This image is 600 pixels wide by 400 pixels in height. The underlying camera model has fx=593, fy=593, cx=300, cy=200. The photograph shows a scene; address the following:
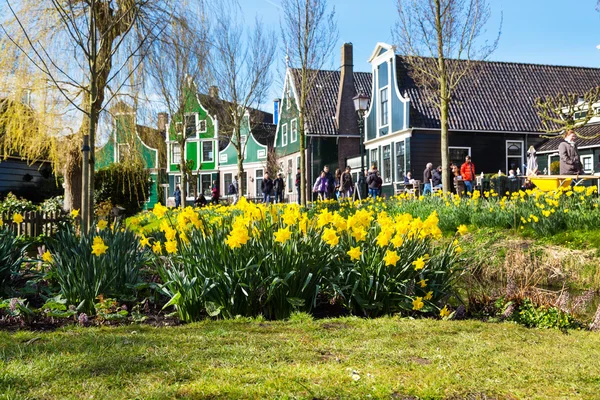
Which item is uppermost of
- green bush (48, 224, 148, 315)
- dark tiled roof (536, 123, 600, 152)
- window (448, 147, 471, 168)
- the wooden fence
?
dark tiled roof (536, 123, 600, 152)

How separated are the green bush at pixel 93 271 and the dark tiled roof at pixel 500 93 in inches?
843

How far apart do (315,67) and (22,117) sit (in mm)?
12924

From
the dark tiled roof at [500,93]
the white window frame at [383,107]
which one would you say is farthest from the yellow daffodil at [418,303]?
the white window frame at [383,107]

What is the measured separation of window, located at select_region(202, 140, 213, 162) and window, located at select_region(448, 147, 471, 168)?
1043 inches

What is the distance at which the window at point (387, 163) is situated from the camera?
2804 cm

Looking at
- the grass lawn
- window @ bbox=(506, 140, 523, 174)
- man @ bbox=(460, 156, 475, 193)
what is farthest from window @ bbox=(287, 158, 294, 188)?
the grass lawn

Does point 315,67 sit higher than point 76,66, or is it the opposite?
point 315,67

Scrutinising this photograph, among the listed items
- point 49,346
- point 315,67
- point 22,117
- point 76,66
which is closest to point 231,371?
point 49,346

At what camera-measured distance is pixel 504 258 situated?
9805 millimetres

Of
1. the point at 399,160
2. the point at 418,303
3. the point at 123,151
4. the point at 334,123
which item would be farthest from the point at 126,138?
the point at 334,123

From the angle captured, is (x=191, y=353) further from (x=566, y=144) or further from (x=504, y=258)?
(x=566, y=144)

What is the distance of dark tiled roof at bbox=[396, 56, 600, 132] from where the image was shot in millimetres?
26547

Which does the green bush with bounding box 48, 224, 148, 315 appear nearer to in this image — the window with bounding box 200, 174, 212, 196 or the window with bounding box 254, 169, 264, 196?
the window with bounding box 254, 169, 264, 196

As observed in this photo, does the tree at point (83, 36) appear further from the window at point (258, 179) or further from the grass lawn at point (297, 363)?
the window at point (258, 179)
